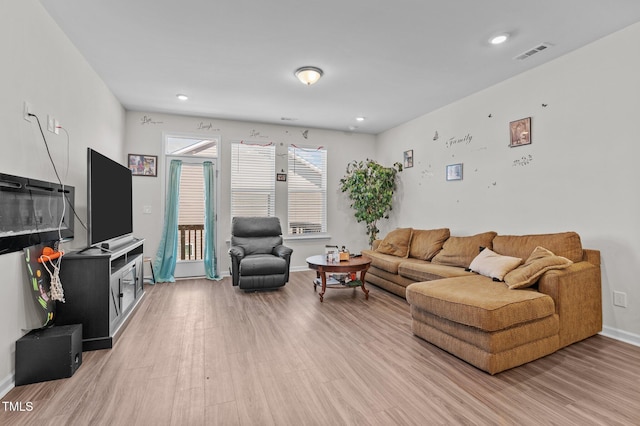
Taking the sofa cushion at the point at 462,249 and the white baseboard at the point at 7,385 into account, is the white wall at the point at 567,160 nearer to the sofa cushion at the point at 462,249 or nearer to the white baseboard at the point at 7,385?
the sofa cushion at the point at 462,249

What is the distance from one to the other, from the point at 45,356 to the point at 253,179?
382 centimetres

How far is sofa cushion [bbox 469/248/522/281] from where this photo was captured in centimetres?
293

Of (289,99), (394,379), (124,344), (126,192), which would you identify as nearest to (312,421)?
(394,379)

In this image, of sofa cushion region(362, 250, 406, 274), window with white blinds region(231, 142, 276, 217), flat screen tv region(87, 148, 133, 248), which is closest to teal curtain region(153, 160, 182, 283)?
window with white blinds region(231, 142, 276, 217)

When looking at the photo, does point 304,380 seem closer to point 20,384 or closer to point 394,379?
point 394,379

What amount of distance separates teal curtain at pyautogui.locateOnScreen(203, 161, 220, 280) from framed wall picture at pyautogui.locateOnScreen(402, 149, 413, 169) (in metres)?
3.31

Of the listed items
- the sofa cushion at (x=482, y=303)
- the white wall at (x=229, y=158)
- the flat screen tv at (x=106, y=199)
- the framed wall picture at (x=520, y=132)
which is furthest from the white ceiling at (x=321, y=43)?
the sofa cushion at (x=482, y=303)

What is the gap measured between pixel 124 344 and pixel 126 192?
1.92 metres

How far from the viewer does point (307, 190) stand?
5.93 m

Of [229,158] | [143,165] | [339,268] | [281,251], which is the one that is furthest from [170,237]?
[339,268]

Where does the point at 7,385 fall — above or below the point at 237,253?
below

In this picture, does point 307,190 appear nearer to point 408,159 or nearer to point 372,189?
point 372,189

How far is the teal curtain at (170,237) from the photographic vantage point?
4.91m

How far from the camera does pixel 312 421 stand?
1.72 metres
